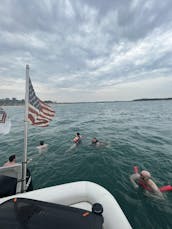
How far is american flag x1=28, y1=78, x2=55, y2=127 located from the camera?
4.53 meters

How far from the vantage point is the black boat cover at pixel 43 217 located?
1.93 metres

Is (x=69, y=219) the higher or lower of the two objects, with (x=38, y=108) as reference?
lower

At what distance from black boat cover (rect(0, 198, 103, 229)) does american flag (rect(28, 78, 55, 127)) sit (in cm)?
278

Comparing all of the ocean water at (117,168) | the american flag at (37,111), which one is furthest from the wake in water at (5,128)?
the ocean water at (117,168)

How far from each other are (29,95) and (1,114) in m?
1.16

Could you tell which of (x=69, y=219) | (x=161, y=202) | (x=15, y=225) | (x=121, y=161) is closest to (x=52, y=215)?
(x=69, y=219)

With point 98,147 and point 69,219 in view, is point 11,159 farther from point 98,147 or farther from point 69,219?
point 98,147

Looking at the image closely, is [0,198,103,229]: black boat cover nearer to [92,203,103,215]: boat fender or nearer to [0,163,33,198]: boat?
[92,203,103,215]: boat fender

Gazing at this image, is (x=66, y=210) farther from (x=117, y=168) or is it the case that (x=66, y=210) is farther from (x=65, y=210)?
(x=117, y=168)

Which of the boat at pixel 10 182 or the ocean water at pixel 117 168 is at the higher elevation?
the boat at pixel 10 182

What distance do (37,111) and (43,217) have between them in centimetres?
345

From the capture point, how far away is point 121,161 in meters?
8.19

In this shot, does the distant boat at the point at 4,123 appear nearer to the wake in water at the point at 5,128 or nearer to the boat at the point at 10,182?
the wake in water at the point at 5,128

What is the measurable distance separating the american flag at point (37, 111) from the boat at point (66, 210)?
2.47 m
